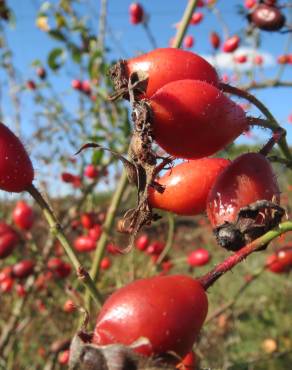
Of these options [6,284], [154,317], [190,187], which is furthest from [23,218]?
[154,317]

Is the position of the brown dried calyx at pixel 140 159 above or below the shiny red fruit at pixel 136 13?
above

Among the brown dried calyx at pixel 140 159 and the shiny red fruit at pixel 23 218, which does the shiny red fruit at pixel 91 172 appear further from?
the brown dried calyx at pixel 140 159

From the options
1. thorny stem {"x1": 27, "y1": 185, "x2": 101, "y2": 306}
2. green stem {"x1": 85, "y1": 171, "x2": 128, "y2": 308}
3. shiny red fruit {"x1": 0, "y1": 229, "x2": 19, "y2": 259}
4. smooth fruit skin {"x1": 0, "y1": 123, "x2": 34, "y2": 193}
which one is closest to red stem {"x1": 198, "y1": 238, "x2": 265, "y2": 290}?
thorny stem {"x1": 27, "y1": 185, "x2": 101, "y2": 306}

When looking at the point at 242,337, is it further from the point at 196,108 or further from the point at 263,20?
the point at 196,108

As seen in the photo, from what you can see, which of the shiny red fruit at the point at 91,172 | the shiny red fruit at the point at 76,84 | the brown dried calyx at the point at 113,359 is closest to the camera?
the brown dried calyx at the point at 113,359

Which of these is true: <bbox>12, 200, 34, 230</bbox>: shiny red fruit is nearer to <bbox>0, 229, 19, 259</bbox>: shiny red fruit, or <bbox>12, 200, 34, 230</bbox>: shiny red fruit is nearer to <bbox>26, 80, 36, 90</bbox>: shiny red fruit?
<bbox>0, 229, 19, 259</bbox>: shiny red fruit

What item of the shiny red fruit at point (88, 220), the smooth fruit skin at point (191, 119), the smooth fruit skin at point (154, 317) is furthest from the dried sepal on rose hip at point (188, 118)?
the shiny red fruit at point (88, 220)

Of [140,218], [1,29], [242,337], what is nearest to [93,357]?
[140,218]
